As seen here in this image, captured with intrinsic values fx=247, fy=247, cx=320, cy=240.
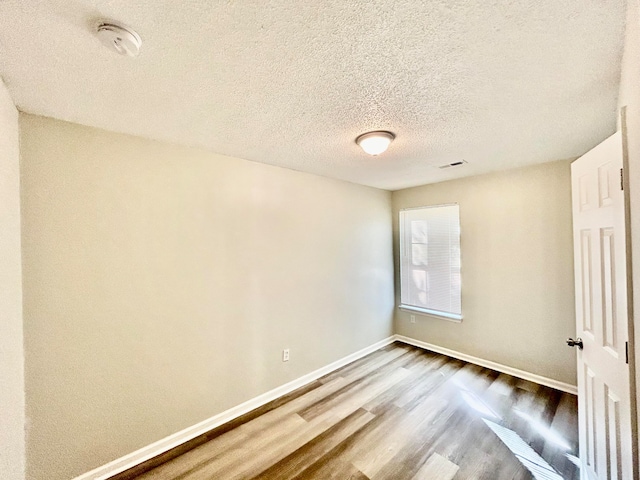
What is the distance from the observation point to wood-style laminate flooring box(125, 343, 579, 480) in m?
1.71

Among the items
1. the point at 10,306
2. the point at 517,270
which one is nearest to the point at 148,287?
the point at 10,306

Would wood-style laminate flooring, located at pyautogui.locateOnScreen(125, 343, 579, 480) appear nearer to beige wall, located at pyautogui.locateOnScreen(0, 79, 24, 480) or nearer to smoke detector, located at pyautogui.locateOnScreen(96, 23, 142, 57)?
beige wall, located at pyautogui.locateOnScreen(0, 79, 24, 480)

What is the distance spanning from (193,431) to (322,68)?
2768mm

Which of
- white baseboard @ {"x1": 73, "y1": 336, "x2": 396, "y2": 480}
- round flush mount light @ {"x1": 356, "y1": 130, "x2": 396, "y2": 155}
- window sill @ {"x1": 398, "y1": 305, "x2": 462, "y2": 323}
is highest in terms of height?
round flush mount light @ {"x1": 356, "y1": 130, "x2": 396, "y2": 155}

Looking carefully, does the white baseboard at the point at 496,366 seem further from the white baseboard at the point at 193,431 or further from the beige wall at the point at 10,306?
the beige wall at the point at 10,306

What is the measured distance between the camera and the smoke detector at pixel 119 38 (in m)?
0.91

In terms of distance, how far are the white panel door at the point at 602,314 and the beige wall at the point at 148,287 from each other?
222cm

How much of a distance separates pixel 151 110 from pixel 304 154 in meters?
1.20

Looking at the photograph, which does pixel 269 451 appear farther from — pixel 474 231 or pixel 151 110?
pixel 474 231

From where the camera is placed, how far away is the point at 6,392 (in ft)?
3.96

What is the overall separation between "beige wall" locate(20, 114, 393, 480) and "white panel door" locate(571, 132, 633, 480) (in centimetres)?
222

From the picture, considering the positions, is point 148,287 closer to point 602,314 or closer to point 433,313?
point 602,314

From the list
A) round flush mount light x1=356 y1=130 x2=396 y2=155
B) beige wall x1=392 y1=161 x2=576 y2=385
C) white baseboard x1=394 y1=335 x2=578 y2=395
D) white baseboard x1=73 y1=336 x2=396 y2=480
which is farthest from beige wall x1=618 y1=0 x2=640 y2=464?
white baseboard x1=73 y1=336 x2=396 y2=480

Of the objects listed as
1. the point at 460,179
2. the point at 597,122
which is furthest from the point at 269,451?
the point at 460,179
